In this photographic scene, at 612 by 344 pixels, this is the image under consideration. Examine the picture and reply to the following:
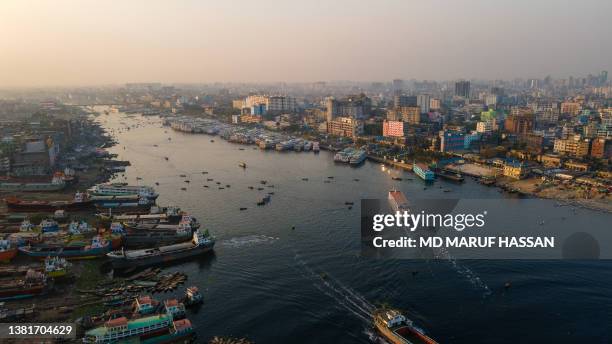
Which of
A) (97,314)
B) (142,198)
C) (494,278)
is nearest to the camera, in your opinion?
(97,314)

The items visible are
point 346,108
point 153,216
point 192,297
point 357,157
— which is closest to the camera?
point 192,297

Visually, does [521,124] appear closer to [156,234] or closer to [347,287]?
[347,287]

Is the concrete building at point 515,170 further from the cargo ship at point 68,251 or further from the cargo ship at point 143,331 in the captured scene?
the cargo ship at point 68,251

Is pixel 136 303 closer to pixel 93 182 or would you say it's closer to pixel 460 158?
pixel 93 182

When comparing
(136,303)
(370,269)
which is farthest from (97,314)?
(370,269)

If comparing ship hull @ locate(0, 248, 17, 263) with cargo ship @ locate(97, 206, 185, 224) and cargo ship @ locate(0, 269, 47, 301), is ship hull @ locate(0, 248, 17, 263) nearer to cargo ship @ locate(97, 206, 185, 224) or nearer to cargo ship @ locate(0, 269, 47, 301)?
cargo ship @ locate(0, 269, 47, 301)

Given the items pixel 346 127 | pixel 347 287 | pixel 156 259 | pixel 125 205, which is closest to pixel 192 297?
pixel 156 259
